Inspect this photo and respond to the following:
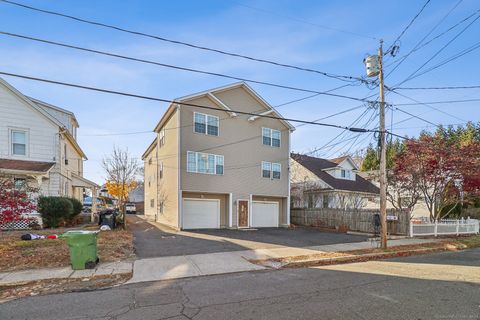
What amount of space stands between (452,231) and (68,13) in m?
21.7

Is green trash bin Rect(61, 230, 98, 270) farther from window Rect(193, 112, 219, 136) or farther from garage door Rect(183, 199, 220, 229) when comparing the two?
window Rect(193, 112, 219, 136)

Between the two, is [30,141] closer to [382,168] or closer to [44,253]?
[44,253]

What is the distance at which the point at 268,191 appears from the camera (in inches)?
938

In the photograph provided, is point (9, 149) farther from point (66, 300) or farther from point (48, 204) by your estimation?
point (66, 300)

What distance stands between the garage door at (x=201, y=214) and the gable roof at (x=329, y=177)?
11.9 meters

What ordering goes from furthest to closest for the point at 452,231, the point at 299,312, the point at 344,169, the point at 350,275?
the point at 344,169, the point at 452,231, the point at 350,275, the point at 299,312

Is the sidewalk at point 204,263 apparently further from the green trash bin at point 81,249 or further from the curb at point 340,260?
the green trash bin at point 81,249

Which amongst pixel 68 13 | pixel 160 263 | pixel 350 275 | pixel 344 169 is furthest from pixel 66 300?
pixel 344 169

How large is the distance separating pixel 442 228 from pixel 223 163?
46.3 feet

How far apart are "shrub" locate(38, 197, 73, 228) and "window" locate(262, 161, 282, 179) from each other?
13512mm

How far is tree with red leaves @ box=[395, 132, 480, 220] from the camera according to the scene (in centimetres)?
1842


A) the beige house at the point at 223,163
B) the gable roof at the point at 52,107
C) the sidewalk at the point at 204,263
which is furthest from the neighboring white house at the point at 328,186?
A: the gable roof at the point at 52,107

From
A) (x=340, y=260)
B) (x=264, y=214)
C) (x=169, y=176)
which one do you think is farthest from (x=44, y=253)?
(x=264, y=214)

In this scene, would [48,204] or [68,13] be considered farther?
[48,204]
